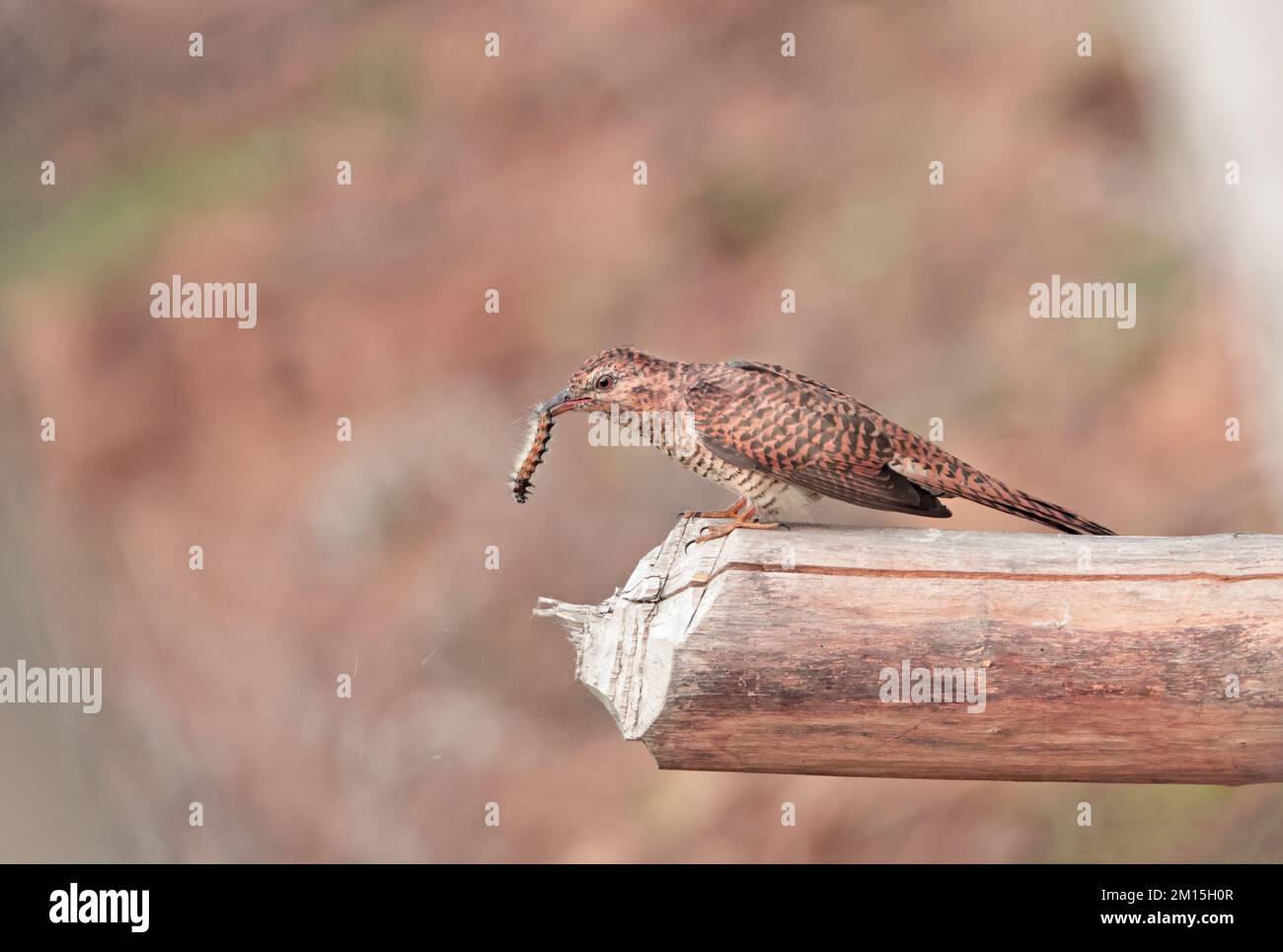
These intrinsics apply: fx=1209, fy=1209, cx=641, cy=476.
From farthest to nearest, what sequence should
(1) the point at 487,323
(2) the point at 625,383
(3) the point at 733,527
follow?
(1) the point at 487,323 → (2) the point at 625,383 → (3) the point at 733,527

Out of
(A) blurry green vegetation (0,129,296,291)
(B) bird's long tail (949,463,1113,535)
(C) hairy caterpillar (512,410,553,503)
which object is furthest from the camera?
(A) blurry green vegetation (0,129,296,291)

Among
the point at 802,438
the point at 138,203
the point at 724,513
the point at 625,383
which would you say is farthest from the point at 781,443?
the point at 138,203

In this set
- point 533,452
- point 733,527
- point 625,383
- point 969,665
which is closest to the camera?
point 969,665

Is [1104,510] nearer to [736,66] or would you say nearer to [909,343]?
[909,343]

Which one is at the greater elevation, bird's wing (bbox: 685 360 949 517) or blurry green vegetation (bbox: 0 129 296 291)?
blurry green vegetation (bbox: 0 129 296 291)

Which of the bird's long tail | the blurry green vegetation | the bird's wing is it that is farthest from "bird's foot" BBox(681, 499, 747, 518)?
the blurry green vegetation

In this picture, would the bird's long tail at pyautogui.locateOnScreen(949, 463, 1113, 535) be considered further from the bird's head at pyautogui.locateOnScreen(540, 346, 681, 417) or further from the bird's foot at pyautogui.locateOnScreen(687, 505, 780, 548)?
the bird's head at pyautogui.locateOnScreen(540, 346, 681, 417)

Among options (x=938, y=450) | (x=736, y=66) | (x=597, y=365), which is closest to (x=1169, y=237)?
(x=736, y=66)

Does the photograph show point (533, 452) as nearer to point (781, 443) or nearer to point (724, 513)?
point (724, 513)

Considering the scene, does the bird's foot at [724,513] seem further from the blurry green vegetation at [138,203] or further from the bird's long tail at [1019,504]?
the blurry green vegetation at [138,203]
